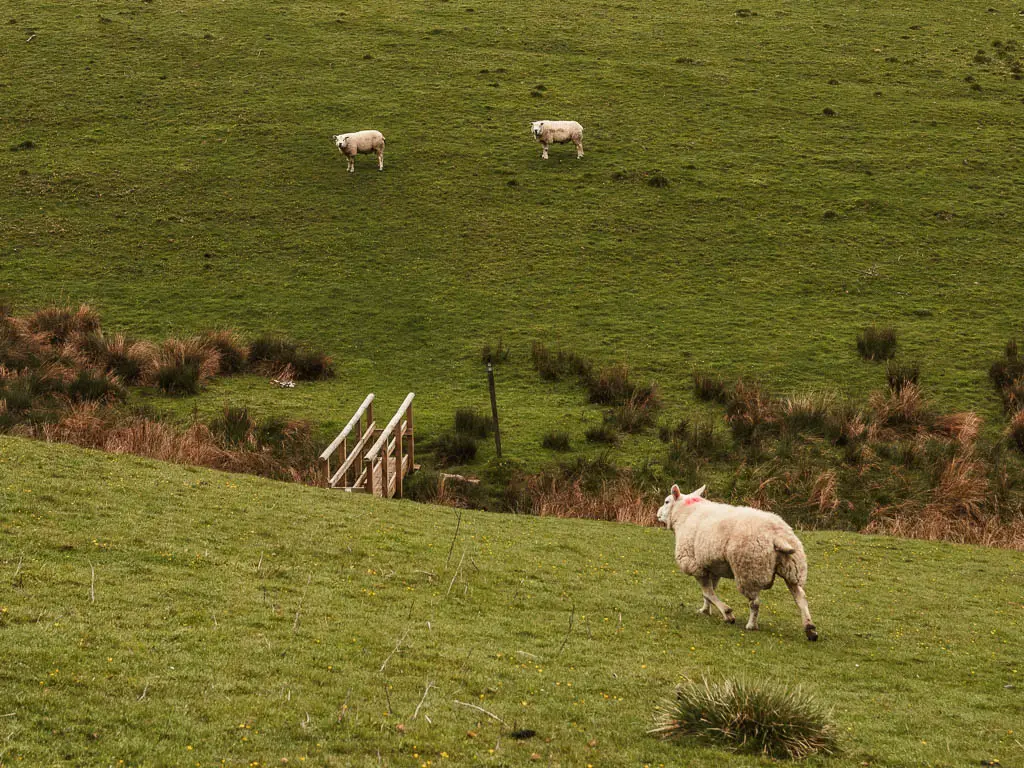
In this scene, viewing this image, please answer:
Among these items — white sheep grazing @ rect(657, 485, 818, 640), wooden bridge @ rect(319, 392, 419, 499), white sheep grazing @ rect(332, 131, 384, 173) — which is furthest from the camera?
white sheep grazing @ rect(332, 131, 384, 173)

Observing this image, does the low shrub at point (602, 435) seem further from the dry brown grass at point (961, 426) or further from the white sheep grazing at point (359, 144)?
the white sheep grazing at point (359, 144)

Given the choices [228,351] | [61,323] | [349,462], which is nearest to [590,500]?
[349,462]

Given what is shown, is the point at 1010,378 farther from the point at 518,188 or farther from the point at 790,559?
the point at 790,559

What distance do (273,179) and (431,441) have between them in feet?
69.0

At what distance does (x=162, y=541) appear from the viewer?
40.1 feet

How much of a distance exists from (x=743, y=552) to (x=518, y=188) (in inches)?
1273

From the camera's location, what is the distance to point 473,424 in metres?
25.2

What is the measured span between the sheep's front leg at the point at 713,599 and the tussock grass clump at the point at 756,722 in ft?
11.9

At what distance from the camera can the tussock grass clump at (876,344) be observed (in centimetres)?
2992

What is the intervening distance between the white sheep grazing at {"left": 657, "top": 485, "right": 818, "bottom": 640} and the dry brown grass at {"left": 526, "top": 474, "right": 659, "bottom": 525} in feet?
26.9

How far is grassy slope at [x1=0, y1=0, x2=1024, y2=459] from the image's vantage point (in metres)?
31.8

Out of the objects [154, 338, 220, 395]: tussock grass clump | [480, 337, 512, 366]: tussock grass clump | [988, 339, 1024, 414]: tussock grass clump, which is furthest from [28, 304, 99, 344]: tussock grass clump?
[988, 339, 1024, 414]: tussock grass clump

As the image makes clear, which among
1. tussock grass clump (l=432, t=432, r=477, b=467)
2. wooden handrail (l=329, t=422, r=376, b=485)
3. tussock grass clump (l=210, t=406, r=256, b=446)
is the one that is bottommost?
tussock grass clump (l=432, t=432, r=477, b=467)

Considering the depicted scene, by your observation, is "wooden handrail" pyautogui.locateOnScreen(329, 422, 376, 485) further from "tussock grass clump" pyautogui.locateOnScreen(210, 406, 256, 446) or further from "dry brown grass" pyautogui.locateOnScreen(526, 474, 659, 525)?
"dry brown grass" pyautogui.locateOnScreen(526, 474, 659, 525)
